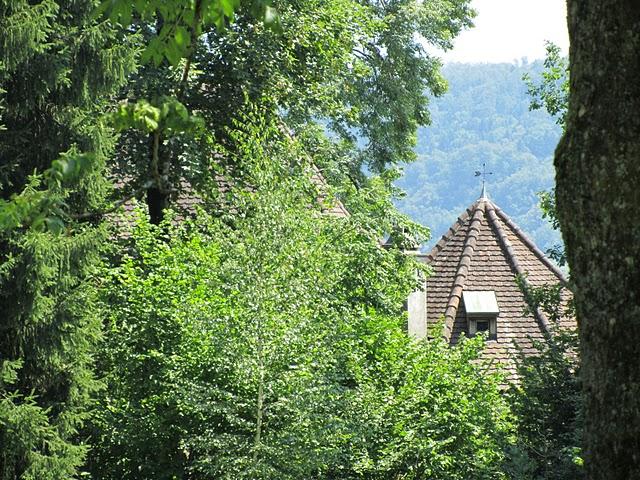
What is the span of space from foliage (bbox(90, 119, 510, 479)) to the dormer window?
370 inches

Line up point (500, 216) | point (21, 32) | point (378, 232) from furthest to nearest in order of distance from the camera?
1. point (500, 216)
2. point (378, 232)
3. point (21, 32)

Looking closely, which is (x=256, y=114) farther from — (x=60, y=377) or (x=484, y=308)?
(x=484, y=308)

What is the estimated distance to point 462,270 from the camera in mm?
28281

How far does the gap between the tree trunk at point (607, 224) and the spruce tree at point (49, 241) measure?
9.77 meters

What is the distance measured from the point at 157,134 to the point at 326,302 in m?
10.4

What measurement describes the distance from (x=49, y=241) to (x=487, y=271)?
54.2ft

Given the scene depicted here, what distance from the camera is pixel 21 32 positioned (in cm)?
1347

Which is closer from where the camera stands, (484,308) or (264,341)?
(264,341)

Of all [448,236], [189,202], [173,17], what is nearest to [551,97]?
[189,202]


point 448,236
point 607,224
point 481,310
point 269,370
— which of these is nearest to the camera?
point 607,224

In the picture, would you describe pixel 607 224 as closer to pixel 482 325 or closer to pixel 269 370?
pixel 269 370

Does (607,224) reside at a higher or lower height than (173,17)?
lower

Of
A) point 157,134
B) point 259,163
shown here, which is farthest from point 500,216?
point 157,134

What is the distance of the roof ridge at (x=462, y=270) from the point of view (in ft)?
90.4
